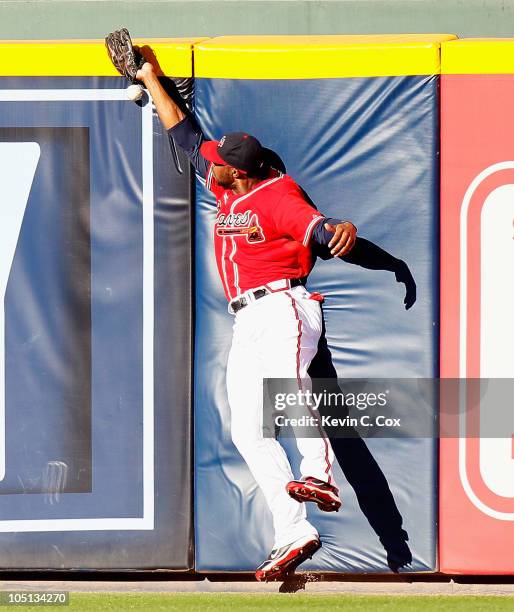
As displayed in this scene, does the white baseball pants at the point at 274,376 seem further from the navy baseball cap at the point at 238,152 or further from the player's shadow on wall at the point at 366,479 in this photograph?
the navy baseball cap at the point at 238,152

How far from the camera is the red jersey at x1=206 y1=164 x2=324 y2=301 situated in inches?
164

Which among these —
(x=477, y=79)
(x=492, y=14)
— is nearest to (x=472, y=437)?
(x=477, y=79)

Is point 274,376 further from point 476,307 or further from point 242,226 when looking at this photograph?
point 476,307

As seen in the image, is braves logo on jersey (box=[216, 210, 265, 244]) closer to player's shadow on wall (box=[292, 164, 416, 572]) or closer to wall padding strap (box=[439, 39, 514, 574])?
player's shadow on wall (box=[292, 164, 416, 572])

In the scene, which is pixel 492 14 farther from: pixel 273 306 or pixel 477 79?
pixel 273 306

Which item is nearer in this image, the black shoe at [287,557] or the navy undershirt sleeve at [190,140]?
the black shoe at [287,557]

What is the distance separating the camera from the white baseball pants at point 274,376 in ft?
13.5

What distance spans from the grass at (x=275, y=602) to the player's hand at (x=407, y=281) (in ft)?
4.36

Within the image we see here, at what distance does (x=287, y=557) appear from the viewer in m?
4.10

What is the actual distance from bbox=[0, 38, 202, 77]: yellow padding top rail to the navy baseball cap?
38cm

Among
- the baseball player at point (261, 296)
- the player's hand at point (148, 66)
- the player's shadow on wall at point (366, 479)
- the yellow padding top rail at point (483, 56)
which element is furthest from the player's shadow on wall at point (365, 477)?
the player's hand at point (148, 66)

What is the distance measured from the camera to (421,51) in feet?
13.7

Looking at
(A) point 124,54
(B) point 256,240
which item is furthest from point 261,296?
(A) point 124,54

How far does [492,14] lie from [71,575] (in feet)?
14.8
